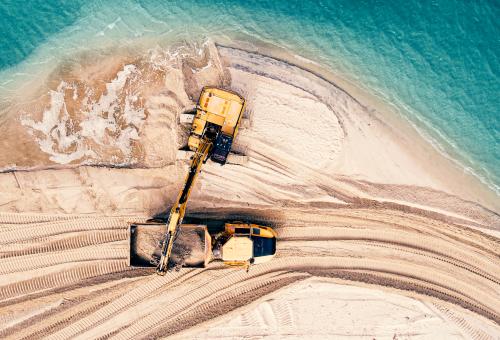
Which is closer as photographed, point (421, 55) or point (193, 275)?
point (193, 275)

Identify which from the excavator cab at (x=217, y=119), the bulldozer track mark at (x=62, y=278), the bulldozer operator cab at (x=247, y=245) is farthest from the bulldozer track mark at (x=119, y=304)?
the excavator cab at (x=217, y=119)

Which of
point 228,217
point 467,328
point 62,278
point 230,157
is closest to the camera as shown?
point 62,278

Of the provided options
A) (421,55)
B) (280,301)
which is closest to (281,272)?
(280,301)

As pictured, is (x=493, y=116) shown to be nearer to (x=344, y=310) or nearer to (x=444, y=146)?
(x=444, y=146)

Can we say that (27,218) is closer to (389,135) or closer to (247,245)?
(247,245)

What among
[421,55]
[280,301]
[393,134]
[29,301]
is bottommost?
[29,301]

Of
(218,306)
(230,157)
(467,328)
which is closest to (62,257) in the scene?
(218,306)
